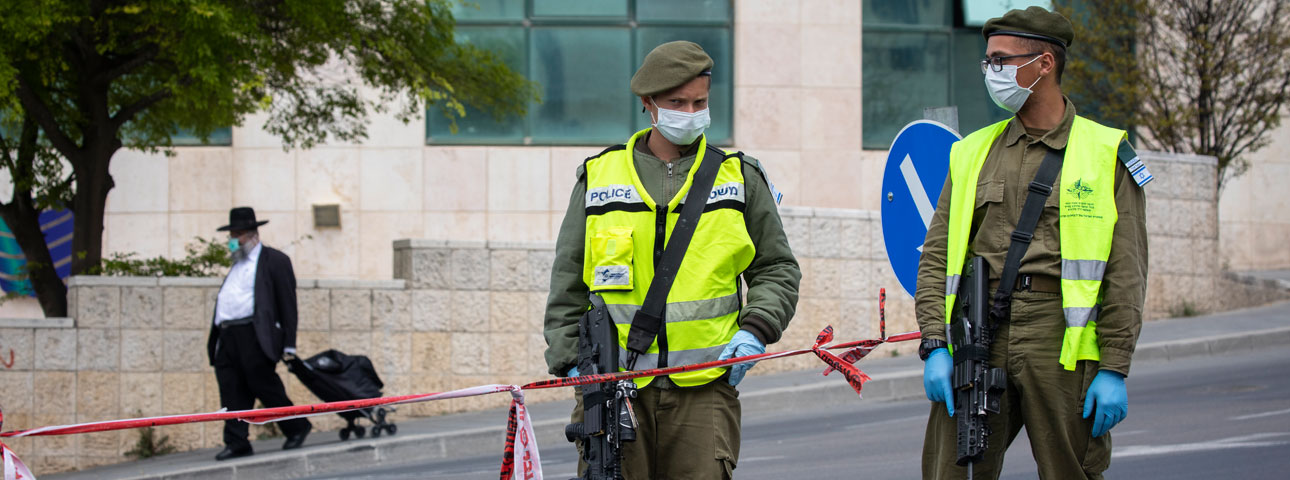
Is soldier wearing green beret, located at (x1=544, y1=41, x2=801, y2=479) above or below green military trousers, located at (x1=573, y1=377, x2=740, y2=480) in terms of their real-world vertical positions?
above

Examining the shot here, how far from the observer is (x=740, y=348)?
393 cm

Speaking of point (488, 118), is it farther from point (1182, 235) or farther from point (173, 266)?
point (1182, 235)

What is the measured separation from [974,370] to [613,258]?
111 centimetres

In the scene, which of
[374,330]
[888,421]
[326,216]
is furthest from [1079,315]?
[326,216]

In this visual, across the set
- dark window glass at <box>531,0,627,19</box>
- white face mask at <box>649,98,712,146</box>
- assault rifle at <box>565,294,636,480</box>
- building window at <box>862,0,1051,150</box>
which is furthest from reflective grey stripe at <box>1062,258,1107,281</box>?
building window at <box>862,0,1051,150</box>

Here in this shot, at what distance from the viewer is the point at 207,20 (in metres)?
9.99

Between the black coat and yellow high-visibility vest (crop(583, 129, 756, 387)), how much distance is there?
6.44 meters

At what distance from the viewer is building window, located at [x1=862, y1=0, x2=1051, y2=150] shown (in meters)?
18.1

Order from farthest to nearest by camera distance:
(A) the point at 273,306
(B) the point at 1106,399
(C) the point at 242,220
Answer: (C) the point at 242,220, (A) the point at 273,306, (B) the point at 1106,399

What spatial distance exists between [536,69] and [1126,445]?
35.5ft

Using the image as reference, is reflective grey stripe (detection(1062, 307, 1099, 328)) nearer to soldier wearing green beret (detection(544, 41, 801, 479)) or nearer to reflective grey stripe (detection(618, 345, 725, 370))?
soldier wearing green beret (detection(544, 41, 801, 479))

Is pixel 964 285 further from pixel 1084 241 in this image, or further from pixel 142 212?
pixel 142 212

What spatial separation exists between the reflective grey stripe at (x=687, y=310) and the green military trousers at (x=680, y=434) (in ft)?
0.67

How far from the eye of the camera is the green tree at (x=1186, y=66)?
1606 cm
